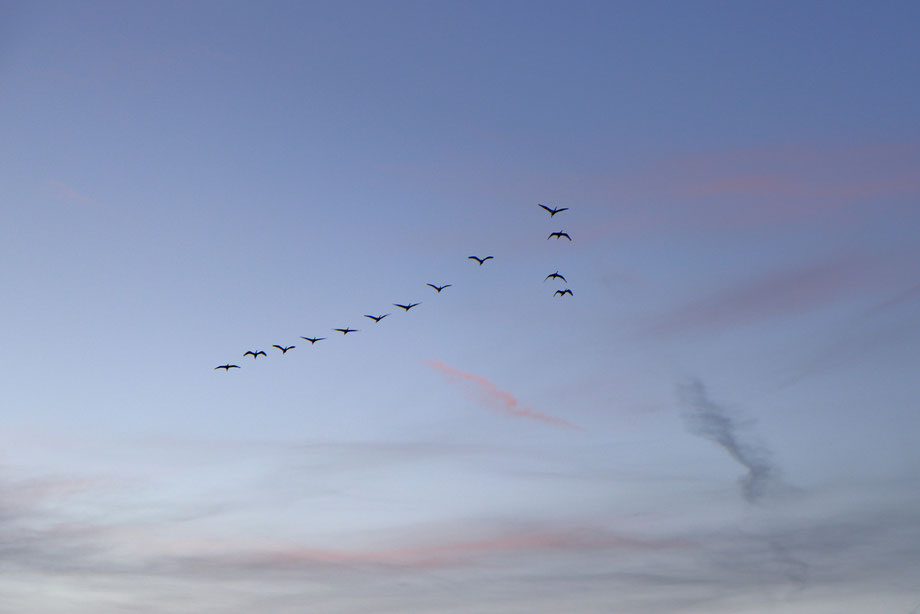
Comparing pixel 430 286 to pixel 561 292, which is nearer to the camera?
pixel 430 286

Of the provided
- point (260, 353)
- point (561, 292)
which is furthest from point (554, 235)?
point (260, 353)

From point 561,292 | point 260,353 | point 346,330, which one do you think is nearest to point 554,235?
point 561,292

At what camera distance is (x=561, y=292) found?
172750 millimetres

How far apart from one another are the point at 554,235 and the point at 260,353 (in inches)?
2365

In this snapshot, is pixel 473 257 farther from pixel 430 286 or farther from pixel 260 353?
pixel 260 353

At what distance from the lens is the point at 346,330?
7082 inches

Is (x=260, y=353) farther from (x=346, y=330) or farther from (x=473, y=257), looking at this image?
(x=473, y=257)

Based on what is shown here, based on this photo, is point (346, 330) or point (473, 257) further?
point (346, 330)

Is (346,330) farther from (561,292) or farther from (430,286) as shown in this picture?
(561,292)

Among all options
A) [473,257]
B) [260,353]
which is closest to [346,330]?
[260,353]

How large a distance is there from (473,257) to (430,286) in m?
9.50

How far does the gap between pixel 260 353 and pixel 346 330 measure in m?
17.4

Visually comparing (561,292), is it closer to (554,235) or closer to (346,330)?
(554,235)

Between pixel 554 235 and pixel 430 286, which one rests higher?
pixel 554 235
